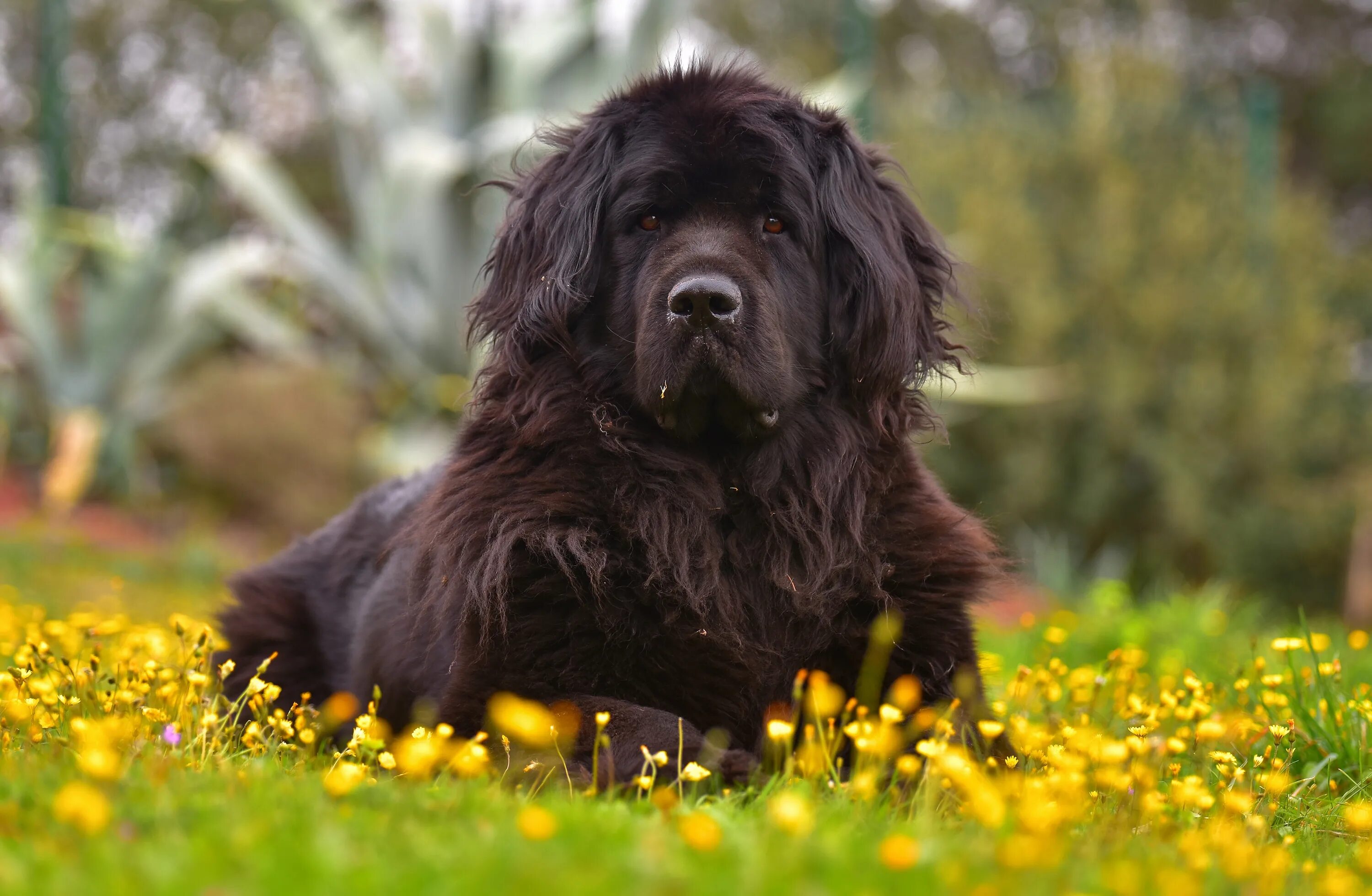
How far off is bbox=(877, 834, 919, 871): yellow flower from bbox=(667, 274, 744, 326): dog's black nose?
1.69 meters

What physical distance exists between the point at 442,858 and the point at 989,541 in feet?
7.24

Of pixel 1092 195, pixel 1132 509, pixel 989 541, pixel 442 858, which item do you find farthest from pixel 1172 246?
pixel 442 858

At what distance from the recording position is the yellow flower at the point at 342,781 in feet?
6.64

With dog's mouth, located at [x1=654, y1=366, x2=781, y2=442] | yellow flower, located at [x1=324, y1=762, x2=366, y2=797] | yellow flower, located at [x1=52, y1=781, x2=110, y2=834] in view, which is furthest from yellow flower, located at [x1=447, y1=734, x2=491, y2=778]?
dog's mouth, located at [x1=654, y1=366, x2=781, y2=442]

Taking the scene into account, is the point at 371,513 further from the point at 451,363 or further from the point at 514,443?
the point at 451,363

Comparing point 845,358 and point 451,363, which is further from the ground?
point 845,358

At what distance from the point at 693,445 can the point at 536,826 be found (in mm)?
1754

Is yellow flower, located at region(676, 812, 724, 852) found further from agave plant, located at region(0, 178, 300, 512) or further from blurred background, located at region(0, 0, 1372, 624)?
agave plant, located at region(0, 178, 300, 512)

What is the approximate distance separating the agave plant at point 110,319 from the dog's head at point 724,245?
7895 millimetres

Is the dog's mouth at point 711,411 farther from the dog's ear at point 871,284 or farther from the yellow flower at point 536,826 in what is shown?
the yellow flower at point 536,826

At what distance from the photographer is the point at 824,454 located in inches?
136

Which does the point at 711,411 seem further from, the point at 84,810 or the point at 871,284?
the point at 84,810

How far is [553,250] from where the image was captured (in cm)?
359

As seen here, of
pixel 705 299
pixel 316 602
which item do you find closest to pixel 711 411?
pixel 705 299
